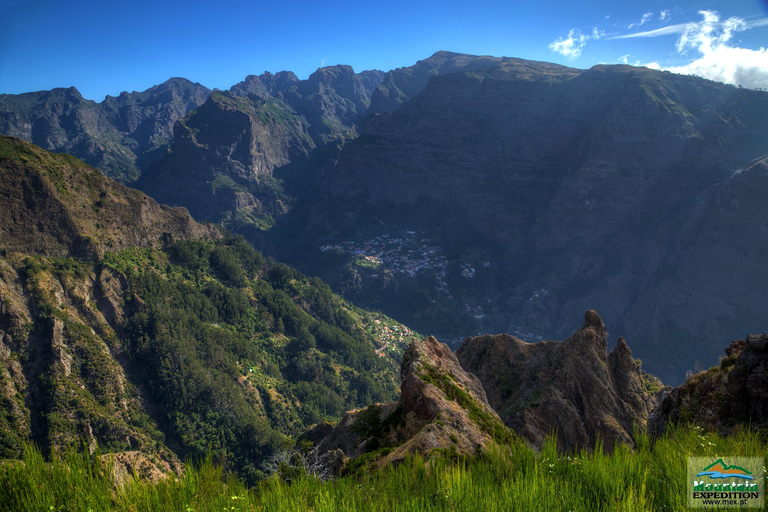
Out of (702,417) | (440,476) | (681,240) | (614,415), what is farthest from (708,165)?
(440,476)

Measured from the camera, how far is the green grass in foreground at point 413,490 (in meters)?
6.76

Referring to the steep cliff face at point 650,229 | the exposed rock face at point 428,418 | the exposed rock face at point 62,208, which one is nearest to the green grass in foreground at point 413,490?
the exposed rock face at point 428,418

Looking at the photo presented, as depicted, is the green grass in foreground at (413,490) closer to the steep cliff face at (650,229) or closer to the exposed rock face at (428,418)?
the exposed rock face at (428,418)

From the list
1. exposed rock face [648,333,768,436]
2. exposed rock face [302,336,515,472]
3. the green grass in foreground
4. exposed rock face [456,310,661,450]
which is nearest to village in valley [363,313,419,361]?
exposed rock face [456,310,661,450]

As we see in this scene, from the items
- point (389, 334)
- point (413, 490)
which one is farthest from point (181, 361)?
point (389, 334)

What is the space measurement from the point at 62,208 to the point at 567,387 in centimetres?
9292

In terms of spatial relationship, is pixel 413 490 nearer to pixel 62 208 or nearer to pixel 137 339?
pixel 137 339

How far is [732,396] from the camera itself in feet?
47.6

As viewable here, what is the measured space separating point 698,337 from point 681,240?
38286mm

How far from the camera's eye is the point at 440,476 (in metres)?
8.63

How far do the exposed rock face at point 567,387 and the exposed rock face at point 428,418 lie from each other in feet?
18.6

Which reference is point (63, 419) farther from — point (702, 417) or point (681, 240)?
point (681, 240)

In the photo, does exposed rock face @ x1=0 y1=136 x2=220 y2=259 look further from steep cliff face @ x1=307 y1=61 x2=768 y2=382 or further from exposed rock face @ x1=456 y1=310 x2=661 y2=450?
steep cliff face @ x1=307 y1=61 x2=768 y2=382

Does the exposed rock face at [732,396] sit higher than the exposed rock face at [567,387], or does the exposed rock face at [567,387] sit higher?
the exposed rock face at [732,396]
